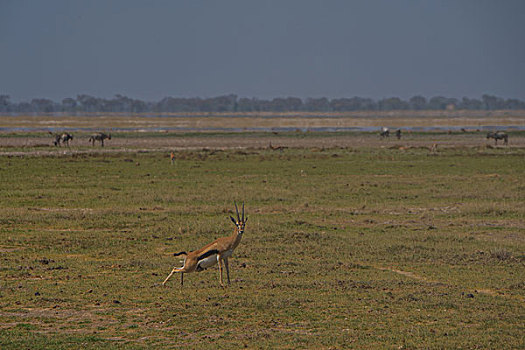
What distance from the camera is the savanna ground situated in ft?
32.2

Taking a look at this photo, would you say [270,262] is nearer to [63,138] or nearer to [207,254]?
[207,254]

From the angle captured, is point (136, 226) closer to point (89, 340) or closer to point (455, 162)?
point (89, 340)

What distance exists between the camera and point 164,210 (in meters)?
22.8

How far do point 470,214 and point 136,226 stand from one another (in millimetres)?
10351

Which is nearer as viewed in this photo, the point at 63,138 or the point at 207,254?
the point at 207,254

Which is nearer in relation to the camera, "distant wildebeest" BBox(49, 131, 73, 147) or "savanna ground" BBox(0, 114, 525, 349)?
"savanna ground" BBox(0, 114, 525, 349)

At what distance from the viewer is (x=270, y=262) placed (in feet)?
48.7

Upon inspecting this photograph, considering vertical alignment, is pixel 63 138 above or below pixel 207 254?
below

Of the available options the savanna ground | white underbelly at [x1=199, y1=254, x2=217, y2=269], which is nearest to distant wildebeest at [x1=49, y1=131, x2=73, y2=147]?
the savanna ground

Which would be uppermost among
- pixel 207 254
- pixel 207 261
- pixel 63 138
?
pixel 207 254

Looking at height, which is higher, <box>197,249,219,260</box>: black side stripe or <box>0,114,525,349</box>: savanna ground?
<box>197,249,219,260</box>: black side stripe

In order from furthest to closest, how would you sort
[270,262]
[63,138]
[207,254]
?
1. [63,138]
2. [270,262]
3. [207,254]

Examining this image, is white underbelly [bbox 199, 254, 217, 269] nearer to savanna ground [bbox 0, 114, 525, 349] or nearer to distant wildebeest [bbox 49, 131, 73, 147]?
savanna ground [bbox 0, 114, 525, 349]

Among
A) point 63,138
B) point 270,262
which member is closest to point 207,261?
point 270,262
